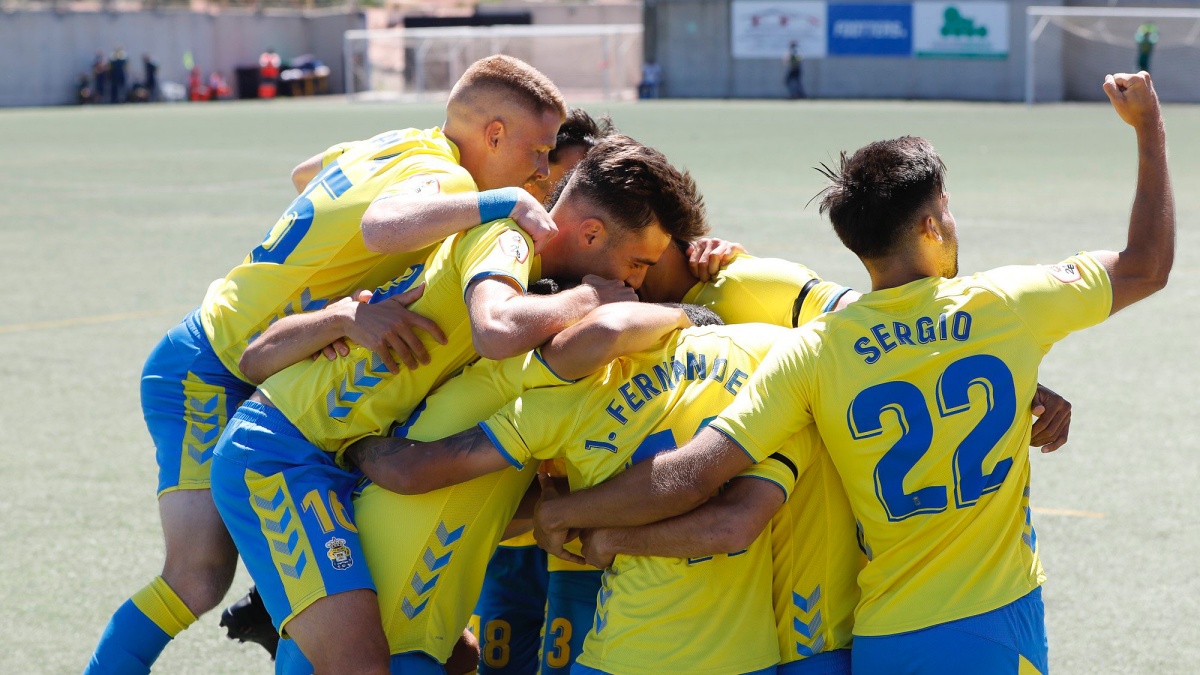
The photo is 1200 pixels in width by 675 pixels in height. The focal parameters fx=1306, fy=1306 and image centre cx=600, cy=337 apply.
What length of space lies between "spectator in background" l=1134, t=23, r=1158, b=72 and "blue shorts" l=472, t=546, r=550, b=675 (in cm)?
3571

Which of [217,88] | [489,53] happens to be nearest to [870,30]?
[489,53]

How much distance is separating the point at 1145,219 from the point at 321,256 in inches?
92.7

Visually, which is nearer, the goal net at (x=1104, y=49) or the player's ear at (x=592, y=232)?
the player's ear at (x=592, y=232)

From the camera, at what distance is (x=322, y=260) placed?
4.04 metres

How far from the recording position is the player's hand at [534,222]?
331 cm

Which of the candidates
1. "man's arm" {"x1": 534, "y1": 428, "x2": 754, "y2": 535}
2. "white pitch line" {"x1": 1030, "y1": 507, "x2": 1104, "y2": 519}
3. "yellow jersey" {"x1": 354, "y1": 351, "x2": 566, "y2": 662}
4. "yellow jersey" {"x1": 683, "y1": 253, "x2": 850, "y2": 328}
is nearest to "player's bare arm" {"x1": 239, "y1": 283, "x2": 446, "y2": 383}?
"yellow jersey" {"x1": 354, "y1": 351, "x2": 566, "y2": 662}

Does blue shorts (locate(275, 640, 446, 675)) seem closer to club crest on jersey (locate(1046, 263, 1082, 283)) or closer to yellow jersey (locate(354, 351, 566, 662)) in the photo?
yellow jersey (locate(354, 351, 566, 662))

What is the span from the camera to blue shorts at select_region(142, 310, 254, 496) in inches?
162

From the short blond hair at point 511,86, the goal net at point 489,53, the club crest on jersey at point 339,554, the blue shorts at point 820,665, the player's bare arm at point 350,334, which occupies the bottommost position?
the blue shorts at point 820,665

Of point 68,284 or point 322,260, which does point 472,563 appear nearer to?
point 322,260

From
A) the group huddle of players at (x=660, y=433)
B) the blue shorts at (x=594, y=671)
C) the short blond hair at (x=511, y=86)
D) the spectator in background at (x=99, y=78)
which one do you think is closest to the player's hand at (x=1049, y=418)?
the group huddle of players at (x=660, y=433)

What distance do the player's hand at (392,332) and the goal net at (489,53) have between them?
4764cm

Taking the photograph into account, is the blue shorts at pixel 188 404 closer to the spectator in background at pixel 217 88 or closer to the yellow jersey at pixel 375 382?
the yellow jersey at pixel 375 382

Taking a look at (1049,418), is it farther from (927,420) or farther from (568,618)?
(568,618)
